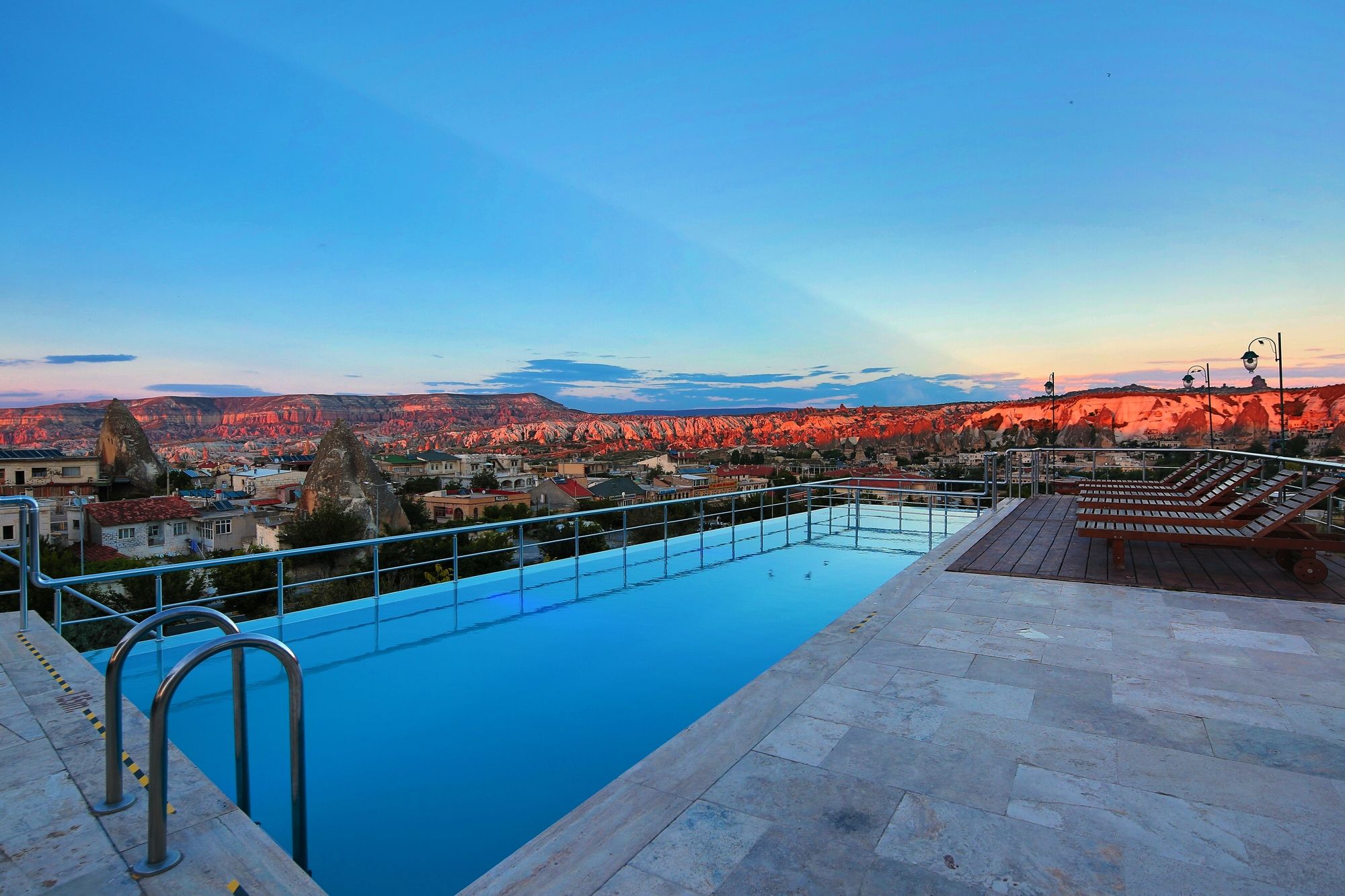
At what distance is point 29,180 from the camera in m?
17.1

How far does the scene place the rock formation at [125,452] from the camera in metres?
51.9

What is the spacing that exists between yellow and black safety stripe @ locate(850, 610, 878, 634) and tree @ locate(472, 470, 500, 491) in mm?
54174

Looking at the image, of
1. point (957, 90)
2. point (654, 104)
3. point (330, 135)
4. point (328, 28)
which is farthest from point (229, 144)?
point (957, 90)

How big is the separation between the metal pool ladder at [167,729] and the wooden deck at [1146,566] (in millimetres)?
5216

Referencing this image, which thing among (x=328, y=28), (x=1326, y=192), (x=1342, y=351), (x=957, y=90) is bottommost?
(x=1342, y=351)

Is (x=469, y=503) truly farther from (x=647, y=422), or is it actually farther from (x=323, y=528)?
(x=647, y=422)

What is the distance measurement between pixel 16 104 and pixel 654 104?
1545 centimetres

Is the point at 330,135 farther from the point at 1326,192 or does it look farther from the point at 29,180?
the point at 1326,192

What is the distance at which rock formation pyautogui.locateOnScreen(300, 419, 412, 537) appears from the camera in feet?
126

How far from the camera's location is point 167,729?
5.83 feet

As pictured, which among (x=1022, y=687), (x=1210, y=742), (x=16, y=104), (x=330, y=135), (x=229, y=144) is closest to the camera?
(x=1210, y=742)

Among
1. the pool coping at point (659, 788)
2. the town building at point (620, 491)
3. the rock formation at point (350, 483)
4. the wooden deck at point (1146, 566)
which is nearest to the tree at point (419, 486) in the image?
the rock formation at point (350, 483)

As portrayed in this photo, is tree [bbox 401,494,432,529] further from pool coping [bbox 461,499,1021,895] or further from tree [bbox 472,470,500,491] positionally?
pool coping [bbox 461,499,1021,895]

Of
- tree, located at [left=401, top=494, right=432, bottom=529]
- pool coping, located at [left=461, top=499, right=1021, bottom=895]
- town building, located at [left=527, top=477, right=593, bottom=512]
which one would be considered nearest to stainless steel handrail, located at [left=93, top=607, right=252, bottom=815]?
pool coping, located at [left=461, top=499, right=1021, bottom=895]
